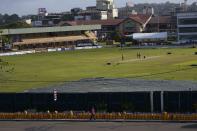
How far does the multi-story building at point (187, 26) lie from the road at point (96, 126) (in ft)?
344

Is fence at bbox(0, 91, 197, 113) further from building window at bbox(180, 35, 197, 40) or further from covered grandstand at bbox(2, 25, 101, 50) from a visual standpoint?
building window at bbox(180, 35, 197, 40)

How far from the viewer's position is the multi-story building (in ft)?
440

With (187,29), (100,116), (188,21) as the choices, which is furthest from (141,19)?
(100,116)

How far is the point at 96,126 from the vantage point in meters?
28.6

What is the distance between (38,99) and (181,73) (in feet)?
94.3

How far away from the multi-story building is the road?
105 metres

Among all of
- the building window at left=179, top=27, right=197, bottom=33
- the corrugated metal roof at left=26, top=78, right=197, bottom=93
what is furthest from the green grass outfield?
the building window at left=179, top=27, right=197, bottom=33

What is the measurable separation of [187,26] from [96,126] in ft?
362

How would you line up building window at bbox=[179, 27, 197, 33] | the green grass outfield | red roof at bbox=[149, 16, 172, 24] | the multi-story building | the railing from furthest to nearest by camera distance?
red roof at bbox=[149, 16, 172, 24], building window at bbox=[179, 27, 197, 33], the multi-story building, the green grass outfield, the railing

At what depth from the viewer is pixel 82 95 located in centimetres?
3262

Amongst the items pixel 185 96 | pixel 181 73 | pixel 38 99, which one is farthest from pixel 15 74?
pixel 185 96

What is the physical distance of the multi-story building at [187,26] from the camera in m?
134

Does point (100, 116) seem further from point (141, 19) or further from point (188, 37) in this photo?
point (141, 19)

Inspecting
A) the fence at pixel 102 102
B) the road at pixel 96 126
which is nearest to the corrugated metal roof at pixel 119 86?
the fence at pixel 102 102
